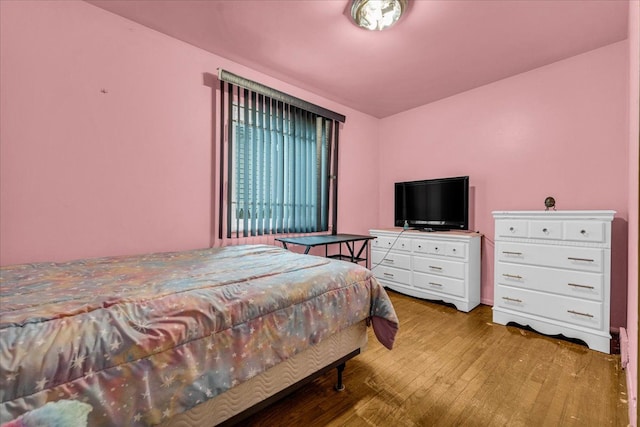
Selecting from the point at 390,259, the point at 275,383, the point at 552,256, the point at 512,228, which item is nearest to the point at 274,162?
the point at 390,259

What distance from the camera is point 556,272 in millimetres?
2170

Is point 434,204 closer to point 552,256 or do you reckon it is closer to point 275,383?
point 552,256

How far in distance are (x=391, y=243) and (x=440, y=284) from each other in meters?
0.72

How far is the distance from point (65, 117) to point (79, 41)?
21.7 inches

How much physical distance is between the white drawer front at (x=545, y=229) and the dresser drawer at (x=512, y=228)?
0.04 m

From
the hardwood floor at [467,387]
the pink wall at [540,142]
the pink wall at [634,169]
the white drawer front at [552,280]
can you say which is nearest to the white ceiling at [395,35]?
the pink wall at [540,142]

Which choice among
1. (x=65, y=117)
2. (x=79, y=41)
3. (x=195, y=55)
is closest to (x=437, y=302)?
(x=195, y=55)

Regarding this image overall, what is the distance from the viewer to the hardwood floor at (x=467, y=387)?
1331 millimetres

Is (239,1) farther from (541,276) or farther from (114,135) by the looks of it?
(541,276)

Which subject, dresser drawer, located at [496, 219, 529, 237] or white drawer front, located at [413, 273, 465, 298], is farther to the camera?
white drawer front, located at [413, 273, 465, 298]

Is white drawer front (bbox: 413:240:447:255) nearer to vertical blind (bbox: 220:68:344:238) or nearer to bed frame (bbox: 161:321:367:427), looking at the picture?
vertical blind (bbox: 220:68:344:238)

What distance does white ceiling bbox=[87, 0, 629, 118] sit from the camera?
1.86 metres

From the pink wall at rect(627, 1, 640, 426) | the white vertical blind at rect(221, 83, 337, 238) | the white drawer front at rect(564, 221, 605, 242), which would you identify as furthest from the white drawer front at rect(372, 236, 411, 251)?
the pink wall at rect(627, 1, 640, 426)

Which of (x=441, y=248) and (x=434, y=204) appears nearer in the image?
(x=441, y=248)
